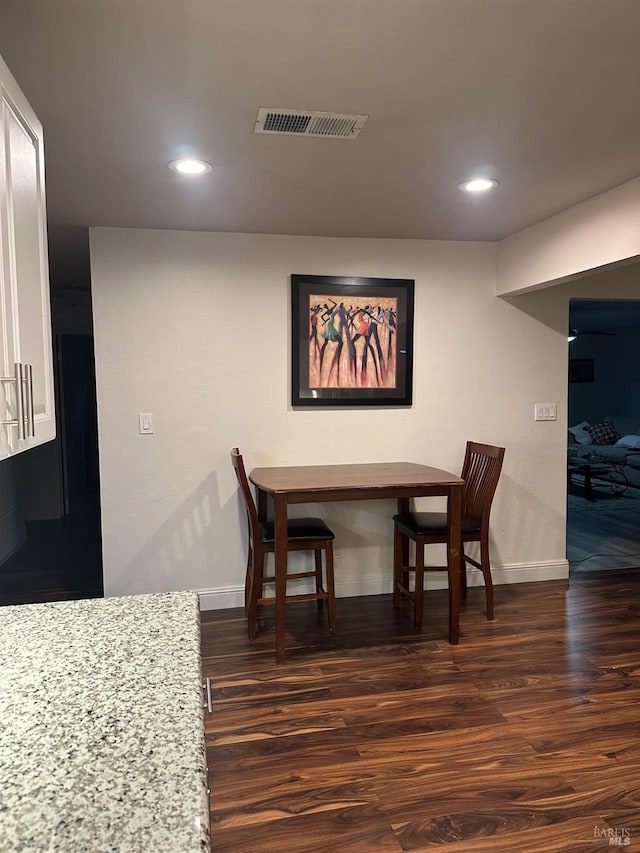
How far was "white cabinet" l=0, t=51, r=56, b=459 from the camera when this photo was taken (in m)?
1.13

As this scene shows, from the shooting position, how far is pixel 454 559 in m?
3.10

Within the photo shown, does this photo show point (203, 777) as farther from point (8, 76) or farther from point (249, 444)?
point (249, 444)

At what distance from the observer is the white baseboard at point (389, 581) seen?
3641 mm

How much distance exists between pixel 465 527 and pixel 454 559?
357 millimetres

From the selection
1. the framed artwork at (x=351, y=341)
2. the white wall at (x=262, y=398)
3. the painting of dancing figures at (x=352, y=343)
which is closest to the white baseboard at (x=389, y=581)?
the white wall at (x=262, y=398)

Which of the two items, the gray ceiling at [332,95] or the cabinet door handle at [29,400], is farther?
the gray ceiling at [332,95]

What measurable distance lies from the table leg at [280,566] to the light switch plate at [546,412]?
2.05 meters

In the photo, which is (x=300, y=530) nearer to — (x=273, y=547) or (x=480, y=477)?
(x=273, y=547)

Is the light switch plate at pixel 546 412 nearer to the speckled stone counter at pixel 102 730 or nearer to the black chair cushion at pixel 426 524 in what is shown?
the black chair cushion at pixel 426 524

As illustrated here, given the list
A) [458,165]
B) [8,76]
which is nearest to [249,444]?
[458,165]

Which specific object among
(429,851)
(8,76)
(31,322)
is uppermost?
(8,76)

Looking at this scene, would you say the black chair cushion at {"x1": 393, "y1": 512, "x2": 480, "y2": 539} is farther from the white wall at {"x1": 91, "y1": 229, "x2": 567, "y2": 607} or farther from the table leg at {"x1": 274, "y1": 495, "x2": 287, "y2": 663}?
the table leg at {"x1": 274, "y1": 495, "x2": 287, "y2": 663}

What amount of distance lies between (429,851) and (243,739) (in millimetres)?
834

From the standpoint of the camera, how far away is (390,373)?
3760 millimetres
